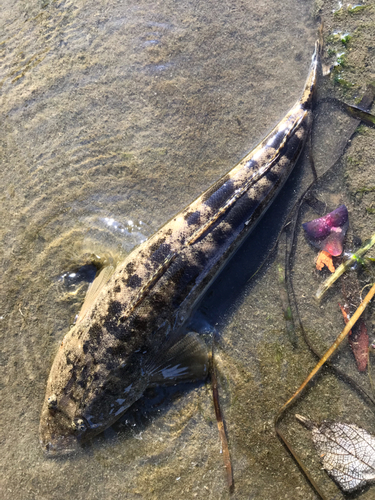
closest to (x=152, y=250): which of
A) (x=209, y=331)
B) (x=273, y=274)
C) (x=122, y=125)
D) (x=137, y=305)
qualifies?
(x=137, y=305)

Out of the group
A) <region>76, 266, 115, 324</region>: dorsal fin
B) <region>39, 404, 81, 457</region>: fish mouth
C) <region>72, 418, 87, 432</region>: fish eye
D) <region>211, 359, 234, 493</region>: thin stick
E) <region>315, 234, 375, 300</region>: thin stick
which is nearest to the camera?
<region>72, 418, 87, 432</region>: fish eye

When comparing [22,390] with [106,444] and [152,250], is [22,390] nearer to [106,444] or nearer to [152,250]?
[106,444]

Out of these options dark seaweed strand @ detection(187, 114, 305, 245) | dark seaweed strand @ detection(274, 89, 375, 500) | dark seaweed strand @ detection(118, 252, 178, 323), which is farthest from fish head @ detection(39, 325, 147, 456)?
dark seaweed strand @ detection(274, 89, 375, 500)

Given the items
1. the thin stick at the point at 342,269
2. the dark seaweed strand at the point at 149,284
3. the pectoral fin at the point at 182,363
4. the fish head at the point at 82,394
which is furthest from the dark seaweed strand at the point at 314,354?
the fish head at the point at 82,394

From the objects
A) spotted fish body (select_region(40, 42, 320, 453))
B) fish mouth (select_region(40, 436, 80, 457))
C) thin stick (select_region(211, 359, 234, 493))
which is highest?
spotted fish body (select_region(40, 42, 320, 453))

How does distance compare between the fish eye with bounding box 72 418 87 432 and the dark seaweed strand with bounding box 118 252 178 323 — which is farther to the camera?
the fish eye with bounding box 72 418 87 432

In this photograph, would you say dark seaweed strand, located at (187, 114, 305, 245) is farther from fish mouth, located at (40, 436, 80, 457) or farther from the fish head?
fish mouth, located at (40, 436, 80, 457)
